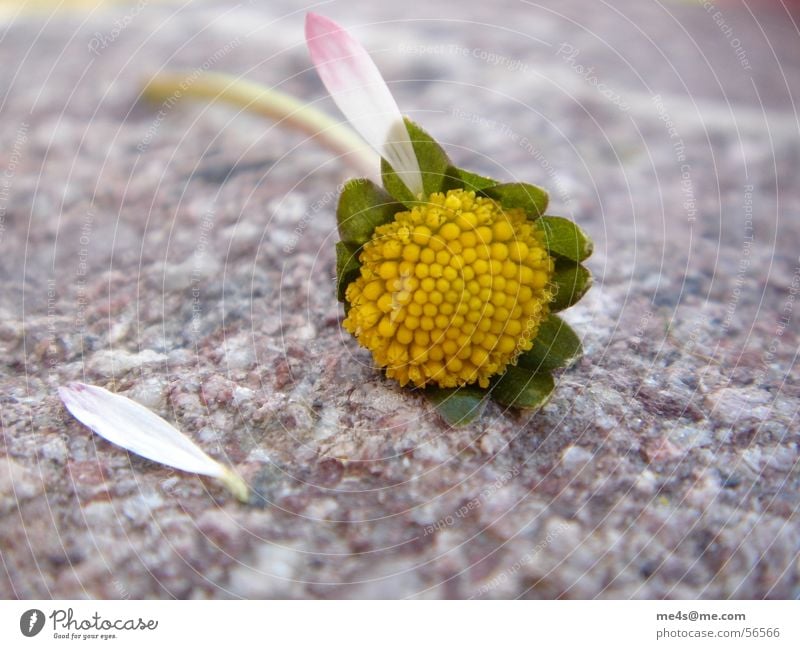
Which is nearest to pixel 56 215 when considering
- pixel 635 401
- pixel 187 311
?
pixel 187 311

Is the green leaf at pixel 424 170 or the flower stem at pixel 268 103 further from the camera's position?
the flower stem at pixel 268 103

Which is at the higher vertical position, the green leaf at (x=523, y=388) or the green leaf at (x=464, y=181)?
the green leaf at (x=464, y=181)

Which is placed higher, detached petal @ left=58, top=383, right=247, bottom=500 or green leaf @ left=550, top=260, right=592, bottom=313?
green leaf @ left=550, top=260, right=592, bottom=313

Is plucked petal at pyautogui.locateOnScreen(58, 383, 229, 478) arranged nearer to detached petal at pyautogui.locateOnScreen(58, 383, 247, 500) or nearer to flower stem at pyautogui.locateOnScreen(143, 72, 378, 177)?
detached petal at pyautogui.locateOnScreen(58, 383, 247, 500)
